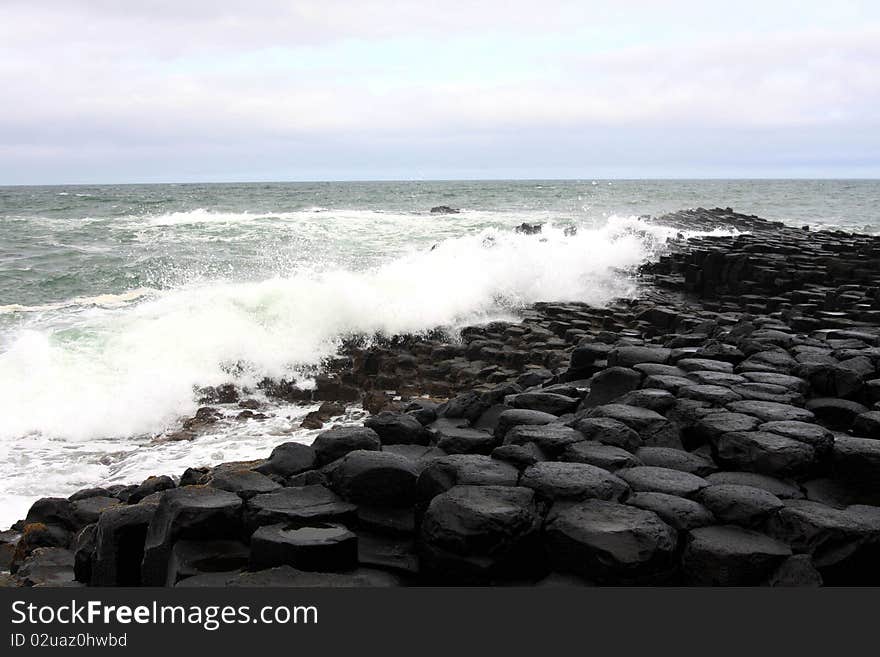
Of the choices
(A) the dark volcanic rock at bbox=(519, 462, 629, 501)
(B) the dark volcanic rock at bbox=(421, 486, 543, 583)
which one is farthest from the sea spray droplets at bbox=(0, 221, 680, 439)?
(B) the dark volcanic rock at bbox=(421, 486, 543, 583)

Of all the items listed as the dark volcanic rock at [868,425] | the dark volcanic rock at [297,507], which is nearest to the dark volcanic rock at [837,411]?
the dark volcanic rock at [868,425]

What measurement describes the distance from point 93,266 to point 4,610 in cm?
1489

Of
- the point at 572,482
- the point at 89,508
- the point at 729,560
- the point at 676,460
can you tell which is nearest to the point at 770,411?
the point at 676,460

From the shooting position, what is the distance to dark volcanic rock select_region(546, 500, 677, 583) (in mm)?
2662

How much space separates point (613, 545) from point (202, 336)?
301 inches

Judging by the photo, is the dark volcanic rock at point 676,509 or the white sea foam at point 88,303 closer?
the dark volcanic rock at point 676,509

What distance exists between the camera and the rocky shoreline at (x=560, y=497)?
2.76 meters

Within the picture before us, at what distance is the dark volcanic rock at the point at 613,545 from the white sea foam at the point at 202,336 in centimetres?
405

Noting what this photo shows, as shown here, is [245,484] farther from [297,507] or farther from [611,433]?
[611,433]

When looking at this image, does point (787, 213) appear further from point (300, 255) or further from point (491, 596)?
point (491, 596)

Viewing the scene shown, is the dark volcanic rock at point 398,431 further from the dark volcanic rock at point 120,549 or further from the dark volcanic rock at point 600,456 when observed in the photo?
the dark volcanic rock at point 120,549

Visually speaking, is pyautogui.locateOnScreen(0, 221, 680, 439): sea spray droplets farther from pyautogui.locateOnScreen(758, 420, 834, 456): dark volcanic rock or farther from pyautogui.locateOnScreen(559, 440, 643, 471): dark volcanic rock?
Result: pyautogui.locateOnScreen(758, 420, 834, 456): dark volcanic rock

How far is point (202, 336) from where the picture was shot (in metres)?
9.42

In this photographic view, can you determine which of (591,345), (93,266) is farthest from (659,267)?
(93,266)
